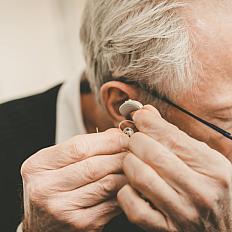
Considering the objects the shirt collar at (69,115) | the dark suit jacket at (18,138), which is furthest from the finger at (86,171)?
the shirt collar at (69,115)

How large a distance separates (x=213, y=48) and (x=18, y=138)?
3.08 feet

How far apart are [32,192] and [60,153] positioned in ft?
0.41

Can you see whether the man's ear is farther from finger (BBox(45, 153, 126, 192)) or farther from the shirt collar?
finger (BBox(45, 153, 126, 192))

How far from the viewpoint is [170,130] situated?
2.97 ft

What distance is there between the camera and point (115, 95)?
1401 mm

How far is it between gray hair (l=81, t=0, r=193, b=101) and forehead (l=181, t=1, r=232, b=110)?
A: 1.4 inches

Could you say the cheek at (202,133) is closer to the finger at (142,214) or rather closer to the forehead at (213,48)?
the forehead at (213,48)

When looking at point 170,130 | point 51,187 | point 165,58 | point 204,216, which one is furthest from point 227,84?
point 51,187

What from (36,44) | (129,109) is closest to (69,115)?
(129,109)

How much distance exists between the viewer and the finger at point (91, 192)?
0.96m

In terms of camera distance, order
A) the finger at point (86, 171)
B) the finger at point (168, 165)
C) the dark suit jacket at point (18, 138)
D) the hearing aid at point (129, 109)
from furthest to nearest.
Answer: the dark suit jacket at point (18, 138) < the hearing aid at point (129, 109) < the finger at point (86, 171) < the finger at point (168, 165)

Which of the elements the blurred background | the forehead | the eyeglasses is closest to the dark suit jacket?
the eyeglasses

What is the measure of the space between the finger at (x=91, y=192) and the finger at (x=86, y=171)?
14 millimetres

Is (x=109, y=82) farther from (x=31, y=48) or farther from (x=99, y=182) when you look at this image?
(x=31, y=48)
